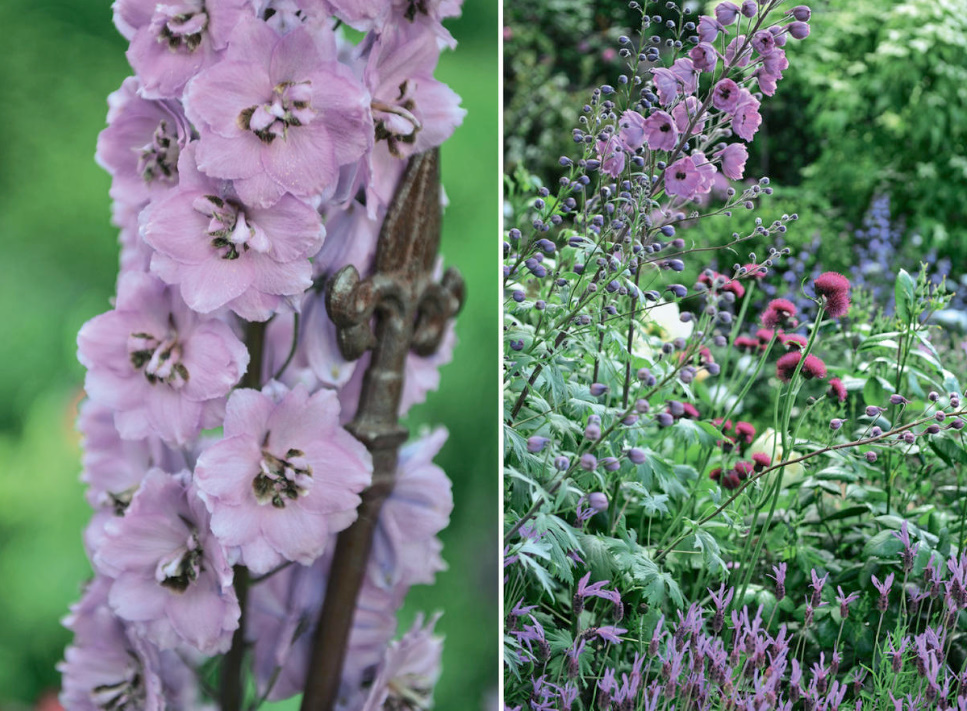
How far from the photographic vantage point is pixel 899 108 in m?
2.41

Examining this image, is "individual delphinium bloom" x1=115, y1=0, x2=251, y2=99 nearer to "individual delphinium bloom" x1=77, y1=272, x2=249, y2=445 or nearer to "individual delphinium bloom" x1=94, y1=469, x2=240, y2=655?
"individual delphinium bloom" x1=77, y1=272, x2=249, y2=445

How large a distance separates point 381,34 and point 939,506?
1246 millimetres

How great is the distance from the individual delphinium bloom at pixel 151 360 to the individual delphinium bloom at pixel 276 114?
0.09 metres

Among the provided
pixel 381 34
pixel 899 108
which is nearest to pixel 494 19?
pixel 381 34

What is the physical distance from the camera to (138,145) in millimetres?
577

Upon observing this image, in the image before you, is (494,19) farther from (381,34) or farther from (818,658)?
(818,658)

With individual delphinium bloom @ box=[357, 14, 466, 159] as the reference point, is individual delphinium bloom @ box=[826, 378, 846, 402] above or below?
below

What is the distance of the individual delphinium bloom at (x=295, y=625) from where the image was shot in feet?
2.01

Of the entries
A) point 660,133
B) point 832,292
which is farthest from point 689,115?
point 832,292

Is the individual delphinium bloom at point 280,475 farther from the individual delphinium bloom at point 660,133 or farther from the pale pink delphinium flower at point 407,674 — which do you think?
the individual delphinium bloom at point 660,133

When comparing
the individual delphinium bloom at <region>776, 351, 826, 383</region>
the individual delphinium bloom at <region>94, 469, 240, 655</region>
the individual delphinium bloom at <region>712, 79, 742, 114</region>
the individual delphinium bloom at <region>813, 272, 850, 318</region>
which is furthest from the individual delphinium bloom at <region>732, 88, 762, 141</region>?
the individual delphinium bloom at <region>94, 469, 240, 655</region>

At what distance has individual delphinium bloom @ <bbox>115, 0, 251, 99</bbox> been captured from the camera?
0.53 metres

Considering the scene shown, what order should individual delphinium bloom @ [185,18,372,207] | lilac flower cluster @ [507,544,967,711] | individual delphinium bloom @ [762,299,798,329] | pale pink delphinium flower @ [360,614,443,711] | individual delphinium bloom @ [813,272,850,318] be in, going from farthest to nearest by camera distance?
individual delphinium bloom @ [762,299,798,329] < individual delphinium bloom @ [813,272,850,318] < lilac flower cluster @ [507,544,967,711] < pale pink delphinium flower @ [360,614,443,711] < individual delphinium bloom @ [185,18,372,207]

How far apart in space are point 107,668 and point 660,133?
0.75 meters
